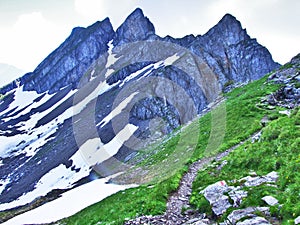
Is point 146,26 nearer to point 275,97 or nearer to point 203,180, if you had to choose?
point 275,97

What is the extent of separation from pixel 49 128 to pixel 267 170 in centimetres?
12415

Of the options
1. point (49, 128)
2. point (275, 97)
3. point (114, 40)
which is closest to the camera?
point (275, 97)

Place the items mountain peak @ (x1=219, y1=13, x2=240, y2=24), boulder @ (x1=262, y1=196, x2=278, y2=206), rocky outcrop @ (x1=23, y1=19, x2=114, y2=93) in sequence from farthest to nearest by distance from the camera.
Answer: rocky outcrop @ (x1=23, y1=19, x2=114, y2=93) < mountain peak @ (x1=219, y1=13, x2=240, y2=24) < boulder @ (x1=262, y1=196, x2=278, y2=206)

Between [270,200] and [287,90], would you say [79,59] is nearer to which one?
[287,90]

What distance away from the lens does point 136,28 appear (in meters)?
163

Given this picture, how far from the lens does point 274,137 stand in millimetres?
18000

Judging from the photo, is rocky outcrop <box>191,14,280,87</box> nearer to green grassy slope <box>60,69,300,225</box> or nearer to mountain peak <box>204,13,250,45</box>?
mountain peak <box>204,13,250,45</box>

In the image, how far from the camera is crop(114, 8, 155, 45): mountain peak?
16009 centimetres

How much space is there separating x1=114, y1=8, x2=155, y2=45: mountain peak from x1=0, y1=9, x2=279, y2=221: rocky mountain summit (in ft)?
2.04

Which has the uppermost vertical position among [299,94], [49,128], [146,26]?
[146,26]

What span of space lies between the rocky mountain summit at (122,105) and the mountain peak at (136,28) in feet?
2.04

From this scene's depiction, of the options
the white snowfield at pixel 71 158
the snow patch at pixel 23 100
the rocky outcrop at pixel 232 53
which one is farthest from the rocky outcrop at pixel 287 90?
the snow patch at pixel 23 100

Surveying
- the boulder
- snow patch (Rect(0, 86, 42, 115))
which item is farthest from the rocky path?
snow patch (Rect(0, 86, 42, 115))

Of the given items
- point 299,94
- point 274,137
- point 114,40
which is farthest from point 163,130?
point 114,40
